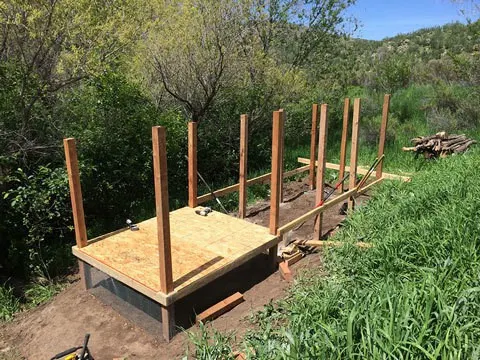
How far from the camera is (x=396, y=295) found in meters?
2.58

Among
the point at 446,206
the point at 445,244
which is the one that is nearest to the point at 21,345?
the point at 445,244

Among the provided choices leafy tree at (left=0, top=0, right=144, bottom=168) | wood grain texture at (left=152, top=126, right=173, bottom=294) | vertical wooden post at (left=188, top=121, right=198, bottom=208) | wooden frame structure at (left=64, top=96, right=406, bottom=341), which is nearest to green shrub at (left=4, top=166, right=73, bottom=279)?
leafy tree at (left=0, top=0, right=144, bottom=168)

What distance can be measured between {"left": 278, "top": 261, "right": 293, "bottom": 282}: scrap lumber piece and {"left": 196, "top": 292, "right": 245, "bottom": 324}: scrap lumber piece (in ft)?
1.77

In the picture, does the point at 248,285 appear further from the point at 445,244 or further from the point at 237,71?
the point at 237,71

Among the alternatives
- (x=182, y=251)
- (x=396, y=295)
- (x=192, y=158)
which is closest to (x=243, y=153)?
(x=192, y=158)

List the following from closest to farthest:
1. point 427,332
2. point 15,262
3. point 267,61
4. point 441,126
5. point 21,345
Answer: point 427,332
point 21,345
point 15,262
point 267,61
point 441,126

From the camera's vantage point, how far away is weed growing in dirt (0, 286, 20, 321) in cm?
471

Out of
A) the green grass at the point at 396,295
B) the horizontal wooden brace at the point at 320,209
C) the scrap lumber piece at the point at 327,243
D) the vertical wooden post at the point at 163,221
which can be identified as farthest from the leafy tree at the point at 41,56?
the green grass at the point at 396,295

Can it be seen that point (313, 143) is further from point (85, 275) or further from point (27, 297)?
point (27, 297)

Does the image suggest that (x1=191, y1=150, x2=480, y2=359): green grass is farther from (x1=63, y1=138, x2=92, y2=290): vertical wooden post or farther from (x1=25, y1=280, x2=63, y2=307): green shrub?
(x1=25, y1=280, x2=63, y2=307): green shrub

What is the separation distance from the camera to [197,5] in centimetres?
765

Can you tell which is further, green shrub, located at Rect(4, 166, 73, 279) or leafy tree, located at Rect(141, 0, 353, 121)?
leafy tree, located at Rect(141, 0, 353, 121)

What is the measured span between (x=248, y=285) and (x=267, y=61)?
5.80 m

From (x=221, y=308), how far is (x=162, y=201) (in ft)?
4.44
